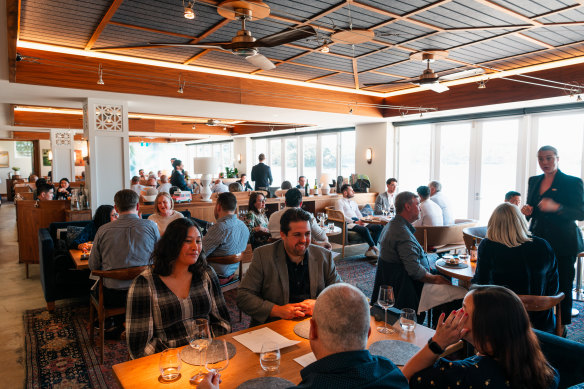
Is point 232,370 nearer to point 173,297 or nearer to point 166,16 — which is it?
point 173,297

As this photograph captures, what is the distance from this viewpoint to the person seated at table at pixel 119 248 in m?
3.73

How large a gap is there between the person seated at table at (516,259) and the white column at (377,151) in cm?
813

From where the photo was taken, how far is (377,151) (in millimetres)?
11281

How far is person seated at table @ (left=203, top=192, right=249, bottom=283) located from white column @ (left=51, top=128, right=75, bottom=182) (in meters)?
11.5

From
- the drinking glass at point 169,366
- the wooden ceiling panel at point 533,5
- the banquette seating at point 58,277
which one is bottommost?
the banquette seating at point 58,277

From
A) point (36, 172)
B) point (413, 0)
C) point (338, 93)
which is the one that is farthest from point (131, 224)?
point (36, 172)

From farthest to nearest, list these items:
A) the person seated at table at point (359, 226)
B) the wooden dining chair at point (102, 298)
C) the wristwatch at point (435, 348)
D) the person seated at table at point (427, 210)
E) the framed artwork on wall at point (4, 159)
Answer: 1. the framed artwork on wall at point (4, 159)
2. the person seated at table at point (359, 226)
3. the person seated at table at point (427, 210)
4. the wooden dining chair at point (102, 298)
5. the wristwatch at point (435, 348)

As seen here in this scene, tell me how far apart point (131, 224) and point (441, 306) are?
308 centimetres

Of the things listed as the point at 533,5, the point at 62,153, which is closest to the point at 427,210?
the point at 533,5

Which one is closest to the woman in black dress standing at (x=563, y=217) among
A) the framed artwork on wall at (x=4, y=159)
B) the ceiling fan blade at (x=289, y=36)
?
the ceiling fan blade at (x=289, y=36)

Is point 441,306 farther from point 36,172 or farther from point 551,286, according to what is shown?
point 36,172

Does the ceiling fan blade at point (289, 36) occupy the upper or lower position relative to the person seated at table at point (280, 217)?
upper

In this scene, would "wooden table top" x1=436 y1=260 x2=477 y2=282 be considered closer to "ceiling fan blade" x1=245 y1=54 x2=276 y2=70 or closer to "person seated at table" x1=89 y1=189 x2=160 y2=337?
"ceiling fan blade" x1=245 y1=54 x2=276 y2=70

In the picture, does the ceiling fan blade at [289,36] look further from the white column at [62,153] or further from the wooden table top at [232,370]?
the white column at [62,153]
